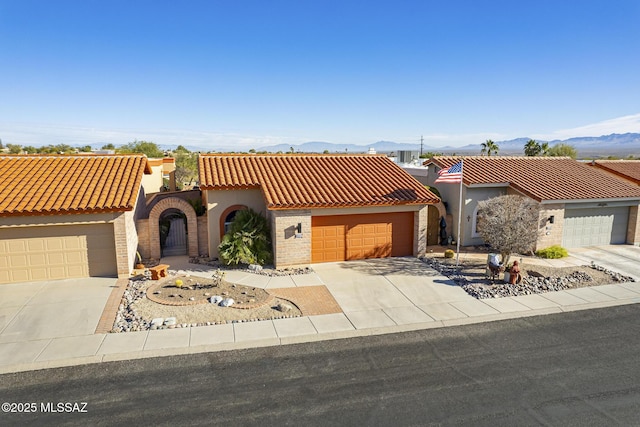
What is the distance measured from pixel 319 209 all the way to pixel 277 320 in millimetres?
6802

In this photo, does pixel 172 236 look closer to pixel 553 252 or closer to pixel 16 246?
pixel 16 246

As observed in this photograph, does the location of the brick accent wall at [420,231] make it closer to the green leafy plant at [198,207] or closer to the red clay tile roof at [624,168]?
the green leafy plant at [198,207]

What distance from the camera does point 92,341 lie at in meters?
11.6

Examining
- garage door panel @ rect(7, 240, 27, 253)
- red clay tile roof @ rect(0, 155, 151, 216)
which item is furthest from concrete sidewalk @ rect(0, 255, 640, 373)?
red clay tile roof @ rect(0, 155, 151, 216)

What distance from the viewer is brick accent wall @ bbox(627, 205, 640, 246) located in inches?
902

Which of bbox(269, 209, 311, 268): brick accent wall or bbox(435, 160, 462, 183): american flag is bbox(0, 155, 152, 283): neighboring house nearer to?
bbox(269, 209, 311, 268): brick accent wall

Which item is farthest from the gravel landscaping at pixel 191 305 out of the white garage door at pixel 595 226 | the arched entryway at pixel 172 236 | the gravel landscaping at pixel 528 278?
the white garage door at pixel 595 226

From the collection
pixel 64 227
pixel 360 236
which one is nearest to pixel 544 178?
pixel 360 236

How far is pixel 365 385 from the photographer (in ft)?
31.9

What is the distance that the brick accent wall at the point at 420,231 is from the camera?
20.2 meters

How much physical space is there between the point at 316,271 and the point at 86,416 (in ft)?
35.2

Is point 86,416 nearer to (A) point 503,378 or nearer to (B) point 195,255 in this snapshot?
(A) point 503,378

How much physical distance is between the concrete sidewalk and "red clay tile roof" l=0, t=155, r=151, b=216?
2918 millimetres

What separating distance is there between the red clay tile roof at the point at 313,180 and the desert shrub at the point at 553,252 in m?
5.90
